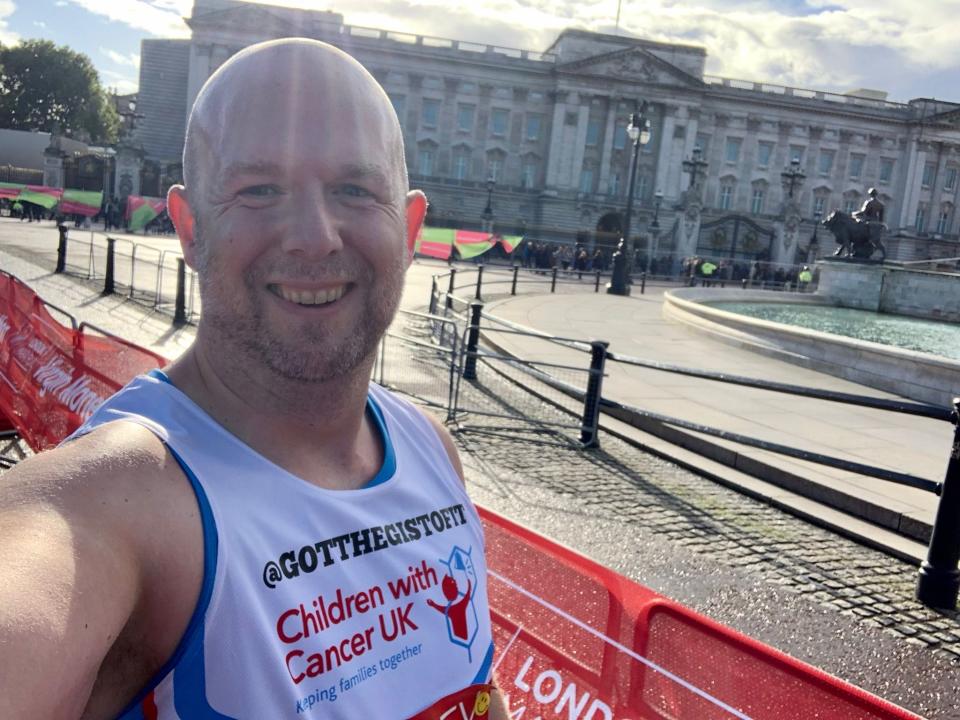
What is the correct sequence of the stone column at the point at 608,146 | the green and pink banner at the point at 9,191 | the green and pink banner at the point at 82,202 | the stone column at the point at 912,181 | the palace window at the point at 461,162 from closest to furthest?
the green and pink banner at the point at 82,202
the green and pink banner at the point at 9,191
the stone column at the point at 608,146
the palace window at the point at 461,162
the stone column at the point at 912,181

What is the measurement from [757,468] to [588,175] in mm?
65962

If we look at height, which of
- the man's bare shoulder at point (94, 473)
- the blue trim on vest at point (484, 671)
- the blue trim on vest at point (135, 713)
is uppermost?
the man's bare shoulder at point (94, 473)

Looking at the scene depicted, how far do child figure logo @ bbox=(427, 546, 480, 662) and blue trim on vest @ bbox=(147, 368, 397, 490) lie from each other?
0.63 feet

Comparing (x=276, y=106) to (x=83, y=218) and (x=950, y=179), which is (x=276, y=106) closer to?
(x=83, y=218)

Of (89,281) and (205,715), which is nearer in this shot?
(205,715)

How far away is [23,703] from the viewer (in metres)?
0.90

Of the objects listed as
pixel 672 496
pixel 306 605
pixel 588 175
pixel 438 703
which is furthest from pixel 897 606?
pixel 588 175

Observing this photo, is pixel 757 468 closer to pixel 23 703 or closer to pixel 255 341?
pixel 255 341

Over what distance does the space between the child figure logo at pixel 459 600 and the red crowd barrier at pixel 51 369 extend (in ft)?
11.4

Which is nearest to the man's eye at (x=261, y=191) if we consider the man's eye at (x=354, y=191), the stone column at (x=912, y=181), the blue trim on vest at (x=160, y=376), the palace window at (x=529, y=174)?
the man's eye at (x=354, y=191)

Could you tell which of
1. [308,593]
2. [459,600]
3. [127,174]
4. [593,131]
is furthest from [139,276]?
[593,131]

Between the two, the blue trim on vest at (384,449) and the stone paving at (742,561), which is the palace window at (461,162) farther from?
the blue trim on vest at (384,449)

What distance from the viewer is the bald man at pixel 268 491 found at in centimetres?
105

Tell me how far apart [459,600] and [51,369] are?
4.37m
